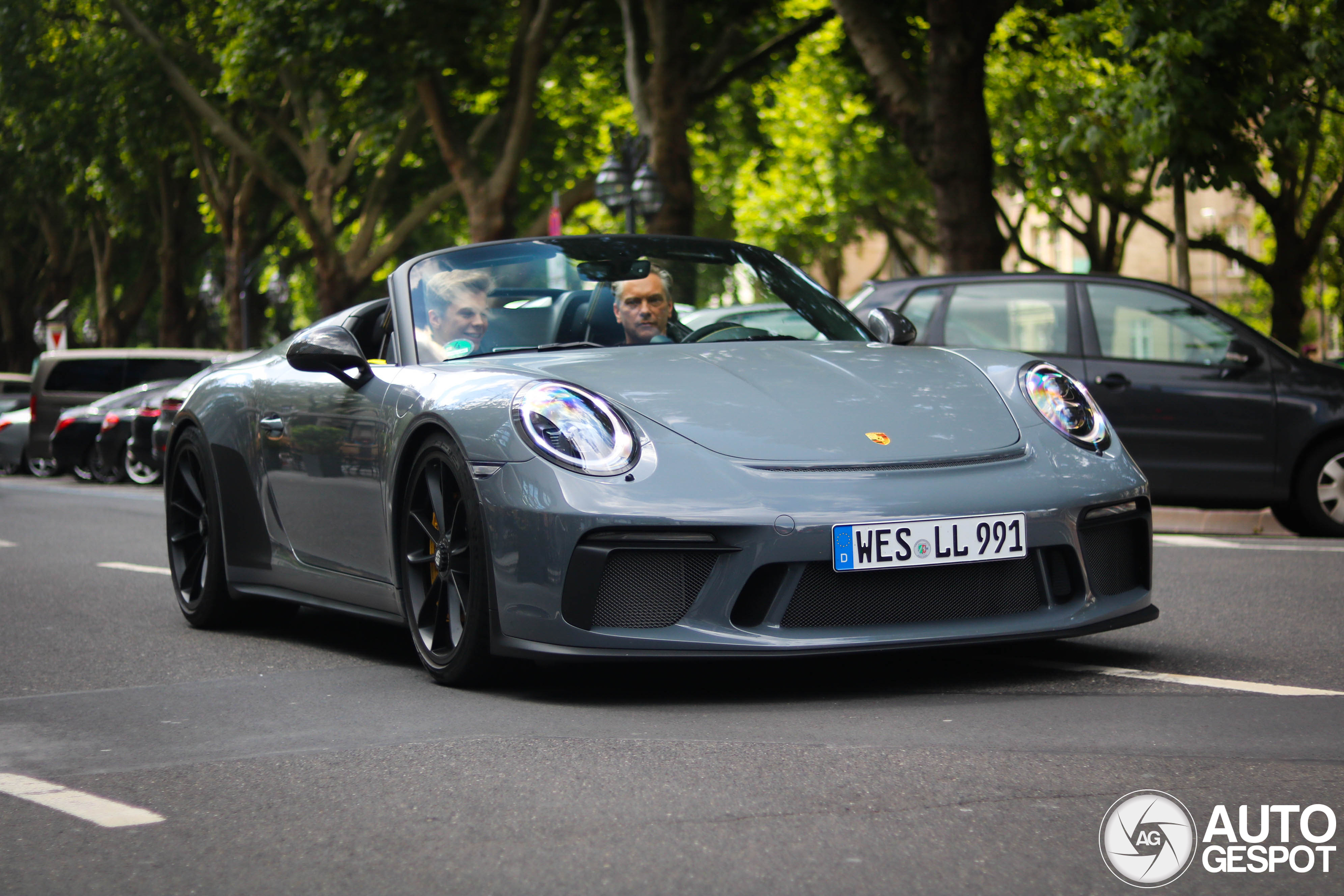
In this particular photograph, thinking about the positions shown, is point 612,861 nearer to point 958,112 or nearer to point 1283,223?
point 958,112

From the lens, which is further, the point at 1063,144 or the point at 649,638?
the point at 1063,144

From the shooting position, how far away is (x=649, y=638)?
4.52 metres

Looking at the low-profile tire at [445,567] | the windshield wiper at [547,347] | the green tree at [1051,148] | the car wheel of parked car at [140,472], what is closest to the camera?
the low-profile tire at [445,567]

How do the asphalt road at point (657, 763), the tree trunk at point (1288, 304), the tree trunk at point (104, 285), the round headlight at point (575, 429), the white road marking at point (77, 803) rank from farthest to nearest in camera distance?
1. the tree trunk at point (104, 285)
2. the tree trunk at point (1288, 304)
3. the round headlight at point (575, 429)
4. the white road marking at point (77, 803)
5. the asphalt road at point (657, 763)

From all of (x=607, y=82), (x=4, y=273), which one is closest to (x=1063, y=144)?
(x=607, y=82)

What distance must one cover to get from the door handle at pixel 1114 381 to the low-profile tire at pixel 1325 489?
43.4 inches

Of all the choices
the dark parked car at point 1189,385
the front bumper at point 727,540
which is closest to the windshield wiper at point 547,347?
the front bumper at point 727,540

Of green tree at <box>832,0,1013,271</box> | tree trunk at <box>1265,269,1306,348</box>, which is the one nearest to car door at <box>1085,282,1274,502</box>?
green tree at <box>832,0,1013,271</box>

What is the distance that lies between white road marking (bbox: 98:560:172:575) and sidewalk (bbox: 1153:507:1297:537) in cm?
561

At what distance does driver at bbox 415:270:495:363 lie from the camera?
554 cm

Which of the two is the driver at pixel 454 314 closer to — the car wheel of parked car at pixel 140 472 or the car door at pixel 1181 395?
the car door at pixel 1181 395

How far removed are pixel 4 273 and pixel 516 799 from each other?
47.9m

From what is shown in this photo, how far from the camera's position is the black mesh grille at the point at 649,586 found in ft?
14.8

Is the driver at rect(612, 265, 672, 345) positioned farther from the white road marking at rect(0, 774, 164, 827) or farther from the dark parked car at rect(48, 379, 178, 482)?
the dark parked car at rect(48, 379, 178, 482)
